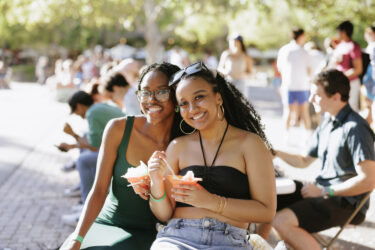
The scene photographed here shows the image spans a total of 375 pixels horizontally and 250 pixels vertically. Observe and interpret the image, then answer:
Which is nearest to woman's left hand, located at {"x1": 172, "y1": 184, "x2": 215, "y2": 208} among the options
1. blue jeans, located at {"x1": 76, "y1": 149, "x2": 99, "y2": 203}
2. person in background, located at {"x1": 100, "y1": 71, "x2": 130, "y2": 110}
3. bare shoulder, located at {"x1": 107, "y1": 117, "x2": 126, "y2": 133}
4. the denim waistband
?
the denim waistband

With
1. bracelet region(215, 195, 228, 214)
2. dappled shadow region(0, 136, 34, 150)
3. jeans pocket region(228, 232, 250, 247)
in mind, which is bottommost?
dappled shadow region(0, 136, 34, 150)

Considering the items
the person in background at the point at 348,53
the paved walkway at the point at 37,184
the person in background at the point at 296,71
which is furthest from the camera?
the person in background at the point at 296,71

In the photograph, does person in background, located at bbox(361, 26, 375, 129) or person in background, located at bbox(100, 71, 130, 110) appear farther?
person in background, located at bbox(361, 26, 375, 129)

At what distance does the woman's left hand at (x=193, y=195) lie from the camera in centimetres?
238

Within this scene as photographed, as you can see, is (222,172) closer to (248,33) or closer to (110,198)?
Answer: (110,198)

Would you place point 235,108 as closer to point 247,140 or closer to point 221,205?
point 247,140

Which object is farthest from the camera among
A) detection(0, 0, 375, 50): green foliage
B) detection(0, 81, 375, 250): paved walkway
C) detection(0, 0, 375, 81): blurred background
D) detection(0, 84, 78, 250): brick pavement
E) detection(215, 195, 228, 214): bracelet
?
detection(0, 0, 375, 81): blurred background

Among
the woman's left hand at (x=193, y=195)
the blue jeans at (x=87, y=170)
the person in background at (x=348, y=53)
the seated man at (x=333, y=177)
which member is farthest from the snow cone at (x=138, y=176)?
the person in background at (x=348, y=53)

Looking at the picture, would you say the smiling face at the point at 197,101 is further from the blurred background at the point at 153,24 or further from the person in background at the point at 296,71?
the blurred background at the point at 153,24

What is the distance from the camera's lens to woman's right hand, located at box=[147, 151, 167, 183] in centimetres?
247

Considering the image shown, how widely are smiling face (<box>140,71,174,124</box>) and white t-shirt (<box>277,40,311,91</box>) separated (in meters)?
6.81

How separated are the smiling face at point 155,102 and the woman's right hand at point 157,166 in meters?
0.57

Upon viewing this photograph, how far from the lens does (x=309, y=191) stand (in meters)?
3.72

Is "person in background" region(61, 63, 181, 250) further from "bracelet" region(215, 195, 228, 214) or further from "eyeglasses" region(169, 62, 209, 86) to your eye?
"bracelet" region(215, 195, 228, 214)
